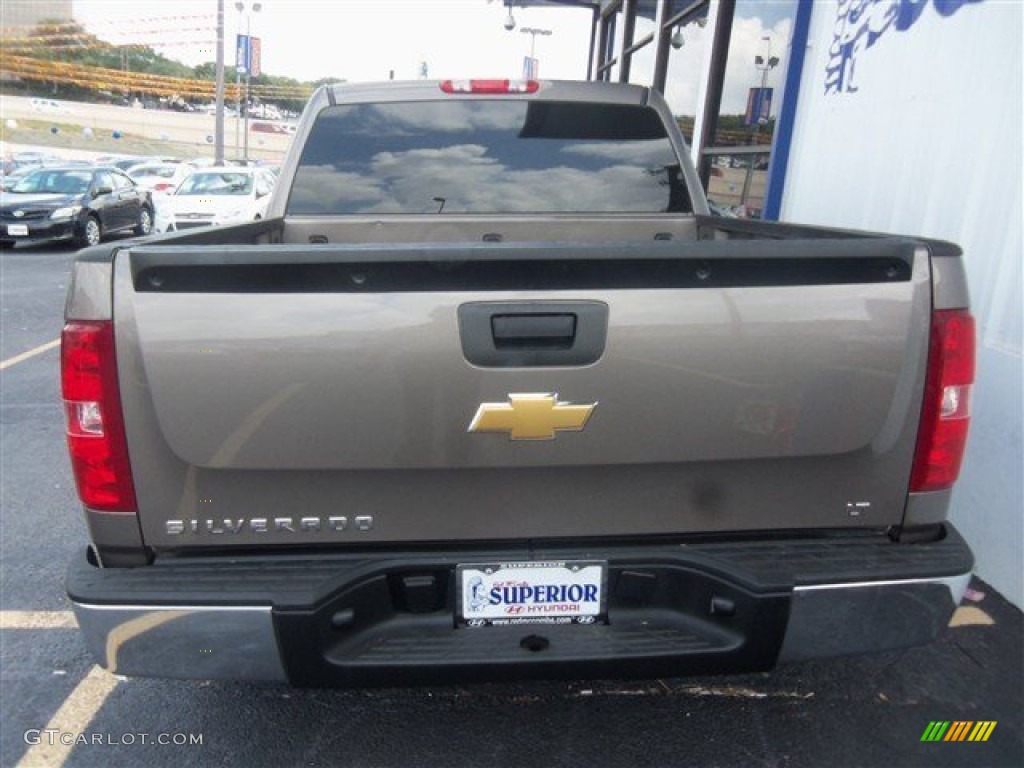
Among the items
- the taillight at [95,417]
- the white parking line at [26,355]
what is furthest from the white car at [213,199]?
the taillight at [95,417]

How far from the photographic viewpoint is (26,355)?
711 cm

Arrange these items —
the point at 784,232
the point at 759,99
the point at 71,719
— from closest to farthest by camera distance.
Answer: the point at 71,719, the point at 784,232, the point at 759,99

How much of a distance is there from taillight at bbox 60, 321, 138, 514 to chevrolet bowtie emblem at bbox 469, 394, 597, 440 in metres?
0.86

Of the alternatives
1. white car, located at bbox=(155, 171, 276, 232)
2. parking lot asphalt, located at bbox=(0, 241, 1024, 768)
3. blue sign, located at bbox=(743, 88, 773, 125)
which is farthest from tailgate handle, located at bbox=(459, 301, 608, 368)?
white car, located at bbox=(155, 171, 276, 232)

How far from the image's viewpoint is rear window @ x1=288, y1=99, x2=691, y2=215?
3596mm

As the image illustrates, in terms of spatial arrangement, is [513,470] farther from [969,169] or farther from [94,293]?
[969,169]

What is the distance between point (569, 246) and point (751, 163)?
587 cm

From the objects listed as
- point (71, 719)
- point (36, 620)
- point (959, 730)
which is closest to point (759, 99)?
point (959, 730)

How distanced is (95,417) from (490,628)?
1115mm

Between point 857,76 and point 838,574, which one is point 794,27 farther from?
point 838,574

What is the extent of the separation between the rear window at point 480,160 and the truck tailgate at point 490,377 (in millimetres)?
1881

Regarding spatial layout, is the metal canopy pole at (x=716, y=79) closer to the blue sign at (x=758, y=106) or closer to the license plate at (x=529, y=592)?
the blue sign at (x=758, y=106)

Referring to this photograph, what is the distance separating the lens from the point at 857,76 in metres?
4.77

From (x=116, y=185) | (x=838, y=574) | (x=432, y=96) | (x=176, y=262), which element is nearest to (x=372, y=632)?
(x=176, y=262)
